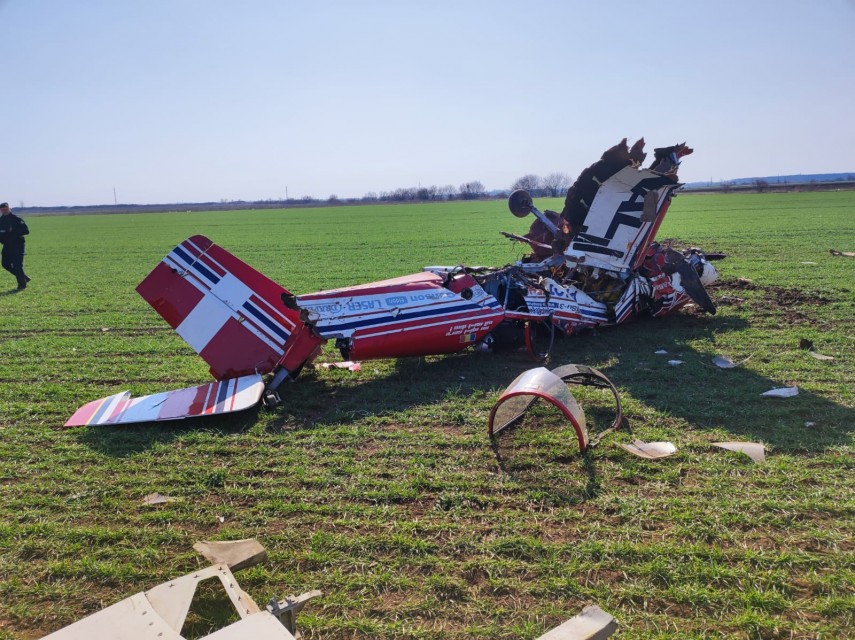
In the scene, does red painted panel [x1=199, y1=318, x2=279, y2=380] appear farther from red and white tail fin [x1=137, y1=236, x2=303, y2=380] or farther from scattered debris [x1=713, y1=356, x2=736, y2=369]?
scattered debris [x1=713, y1=356, x2=736, y2=369]

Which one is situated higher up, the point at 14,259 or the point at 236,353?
the point at 14,259

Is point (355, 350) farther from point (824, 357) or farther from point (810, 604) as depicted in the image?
point (824, 357)

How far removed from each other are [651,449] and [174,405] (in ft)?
15.9

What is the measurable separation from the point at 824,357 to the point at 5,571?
30.1 ft

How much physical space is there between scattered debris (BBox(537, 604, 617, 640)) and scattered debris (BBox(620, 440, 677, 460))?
7.78 feet

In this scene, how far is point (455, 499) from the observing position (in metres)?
4.71

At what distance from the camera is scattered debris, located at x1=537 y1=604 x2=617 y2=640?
9.82ft

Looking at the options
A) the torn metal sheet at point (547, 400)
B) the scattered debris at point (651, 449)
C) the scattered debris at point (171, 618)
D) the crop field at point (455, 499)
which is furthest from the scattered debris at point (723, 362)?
the scattered debris at point (171, 618)

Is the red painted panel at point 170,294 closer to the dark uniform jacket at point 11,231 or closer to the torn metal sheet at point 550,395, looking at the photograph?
the torn metal sheet at point 550,395

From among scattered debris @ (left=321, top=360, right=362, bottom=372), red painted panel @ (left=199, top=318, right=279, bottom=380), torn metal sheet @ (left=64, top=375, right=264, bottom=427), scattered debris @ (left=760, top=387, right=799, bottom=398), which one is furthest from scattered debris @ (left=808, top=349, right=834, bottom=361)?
torn metal sheet @ (left=64, top=375, right=264, bottom=427)

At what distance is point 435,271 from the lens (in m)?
8.45

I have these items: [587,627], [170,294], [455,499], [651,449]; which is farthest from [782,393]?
[170,294]

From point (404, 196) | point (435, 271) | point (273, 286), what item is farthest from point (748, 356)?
point (404, 196)

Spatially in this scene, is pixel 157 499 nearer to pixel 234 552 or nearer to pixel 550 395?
pixel 234 552
